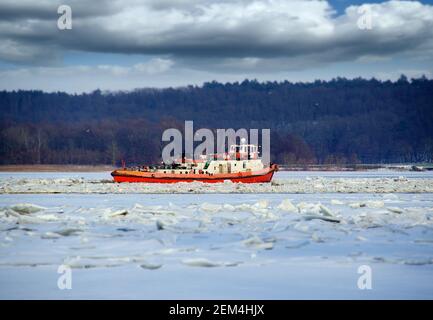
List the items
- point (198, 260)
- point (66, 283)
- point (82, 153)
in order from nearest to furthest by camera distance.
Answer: point (66, 283) < point (198, 260) < point (82, 153)

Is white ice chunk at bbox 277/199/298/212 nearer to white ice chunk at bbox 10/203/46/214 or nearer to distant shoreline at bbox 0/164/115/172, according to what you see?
white ice chunk at bbox 10/203/46/214

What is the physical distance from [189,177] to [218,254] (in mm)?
45406

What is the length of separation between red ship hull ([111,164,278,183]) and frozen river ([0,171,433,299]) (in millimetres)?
36800

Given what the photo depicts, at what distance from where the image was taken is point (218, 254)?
1341 cm

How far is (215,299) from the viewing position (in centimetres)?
948

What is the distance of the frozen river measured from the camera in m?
10.2

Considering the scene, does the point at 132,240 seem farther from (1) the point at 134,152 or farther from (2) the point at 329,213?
(1) the point at 134,152
